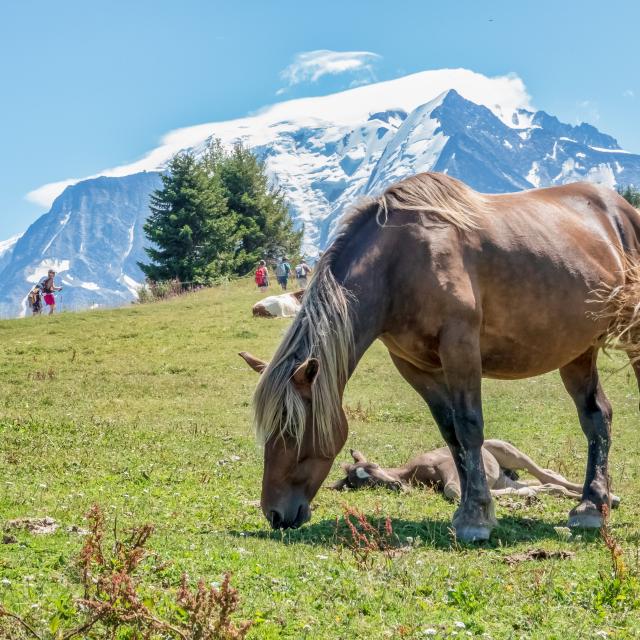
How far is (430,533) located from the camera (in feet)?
22.9

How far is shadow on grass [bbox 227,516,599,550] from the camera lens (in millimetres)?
6594

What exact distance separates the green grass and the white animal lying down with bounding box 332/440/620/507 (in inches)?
11.7

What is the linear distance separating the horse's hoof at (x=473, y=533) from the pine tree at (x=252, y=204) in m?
48.3

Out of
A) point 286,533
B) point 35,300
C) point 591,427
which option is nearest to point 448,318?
point 286,533

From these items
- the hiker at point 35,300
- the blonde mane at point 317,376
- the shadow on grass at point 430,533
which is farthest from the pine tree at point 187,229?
the blonde mane at point 317,376

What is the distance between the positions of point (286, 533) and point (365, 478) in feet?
9.34

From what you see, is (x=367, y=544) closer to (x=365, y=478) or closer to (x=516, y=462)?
(x=365, y=478)

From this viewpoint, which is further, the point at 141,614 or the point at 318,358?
the point at 318,358

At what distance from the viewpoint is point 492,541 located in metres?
6.82

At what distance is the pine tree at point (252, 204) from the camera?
56094 mm

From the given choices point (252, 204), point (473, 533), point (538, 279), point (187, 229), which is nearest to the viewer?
point (473, 533)

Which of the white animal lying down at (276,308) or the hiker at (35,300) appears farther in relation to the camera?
the hiker at (35,300)

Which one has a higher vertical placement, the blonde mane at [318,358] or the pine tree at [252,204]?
the pine tree at [252,204]

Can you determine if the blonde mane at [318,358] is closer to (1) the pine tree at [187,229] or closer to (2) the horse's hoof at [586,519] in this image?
(2) the horse's hoof at [586,519]
